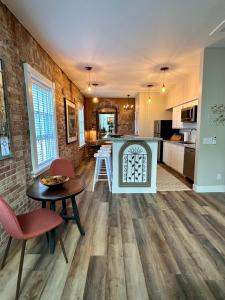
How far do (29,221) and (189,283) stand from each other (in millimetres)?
1589

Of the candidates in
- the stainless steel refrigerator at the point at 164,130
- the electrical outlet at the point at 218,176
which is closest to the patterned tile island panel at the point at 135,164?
the electrical outlet at the point at 218,176

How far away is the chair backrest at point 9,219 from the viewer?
4.34ft

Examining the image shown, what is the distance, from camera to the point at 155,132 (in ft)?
21.6

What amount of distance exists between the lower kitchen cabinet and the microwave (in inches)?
29.7

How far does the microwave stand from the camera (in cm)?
424

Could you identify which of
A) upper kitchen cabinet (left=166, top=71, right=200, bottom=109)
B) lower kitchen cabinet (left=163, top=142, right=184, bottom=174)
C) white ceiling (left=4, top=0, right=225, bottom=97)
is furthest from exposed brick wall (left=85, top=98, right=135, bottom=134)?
white ceiling (left=4, top=0, right=225, bottom=97)

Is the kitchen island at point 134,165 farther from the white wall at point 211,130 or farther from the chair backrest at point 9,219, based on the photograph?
the chair backrest at point 9,219

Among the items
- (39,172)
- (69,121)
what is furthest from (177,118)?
(39,172)

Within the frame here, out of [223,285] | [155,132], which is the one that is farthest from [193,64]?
[223,285]

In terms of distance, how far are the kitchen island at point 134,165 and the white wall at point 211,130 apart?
930mm

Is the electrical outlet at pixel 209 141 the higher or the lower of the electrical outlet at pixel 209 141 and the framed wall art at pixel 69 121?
the lower

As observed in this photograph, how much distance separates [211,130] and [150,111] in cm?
353

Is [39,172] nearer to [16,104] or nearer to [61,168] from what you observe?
[61,168]

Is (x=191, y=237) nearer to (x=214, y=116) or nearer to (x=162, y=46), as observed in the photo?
(x=214, y=116)
